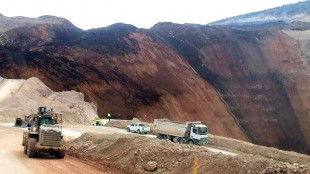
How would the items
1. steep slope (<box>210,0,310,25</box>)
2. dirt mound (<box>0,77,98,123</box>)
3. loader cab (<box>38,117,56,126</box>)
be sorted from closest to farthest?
loader cab (<box>38,117,56,126</box>) → dirt mound (<box>0,77,98,123</box>) → steep slope (<box>210,0,310,25</box>)

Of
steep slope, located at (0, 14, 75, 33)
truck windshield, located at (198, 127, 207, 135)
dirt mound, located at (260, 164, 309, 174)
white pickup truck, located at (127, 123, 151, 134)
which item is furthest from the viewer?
steep slope, located at (0, 14, 75, 33)

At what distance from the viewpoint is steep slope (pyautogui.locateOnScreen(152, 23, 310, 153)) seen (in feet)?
258

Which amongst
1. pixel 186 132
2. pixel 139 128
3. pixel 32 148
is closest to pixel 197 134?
pixel 186 132

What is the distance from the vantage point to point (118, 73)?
7650 centimetres

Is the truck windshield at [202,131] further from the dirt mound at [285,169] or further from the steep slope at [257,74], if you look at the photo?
the steep slope at [257,74]

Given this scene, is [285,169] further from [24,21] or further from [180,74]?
[24,21]

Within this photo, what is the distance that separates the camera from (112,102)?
233 feet

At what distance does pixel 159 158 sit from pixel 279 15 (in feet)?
585

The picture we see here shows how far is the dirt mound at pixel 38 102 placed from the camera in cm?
5750

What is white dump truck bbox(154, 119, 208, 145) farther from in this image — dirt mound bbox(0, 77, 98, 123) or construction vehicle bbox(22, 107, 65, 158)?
dirt mound bbox(0, 77, 98, 123)

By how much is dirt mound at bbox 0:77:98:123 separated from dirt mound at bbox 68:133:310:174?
103ft

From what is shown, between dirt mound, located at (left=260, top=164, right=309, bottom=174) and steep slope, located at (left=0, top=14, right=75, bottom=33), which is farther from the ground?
steep slope, located at (left=0, top=14, right=75, bottom=33)

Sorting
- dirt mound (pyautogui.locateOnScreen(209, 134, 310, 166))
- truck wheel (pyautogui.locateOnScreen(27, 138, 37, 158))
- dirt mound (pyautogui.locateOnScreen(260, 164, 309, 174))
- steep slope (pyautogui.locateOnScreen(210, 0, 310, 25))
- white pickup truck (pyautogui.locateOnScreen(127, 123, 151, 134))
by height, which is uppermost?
steep slope (pyautogui.locateOnScreen(210, 0, 310, 25))

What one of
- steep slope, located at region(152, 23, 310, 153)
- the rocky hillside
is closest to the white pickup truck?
the rocky hillside
